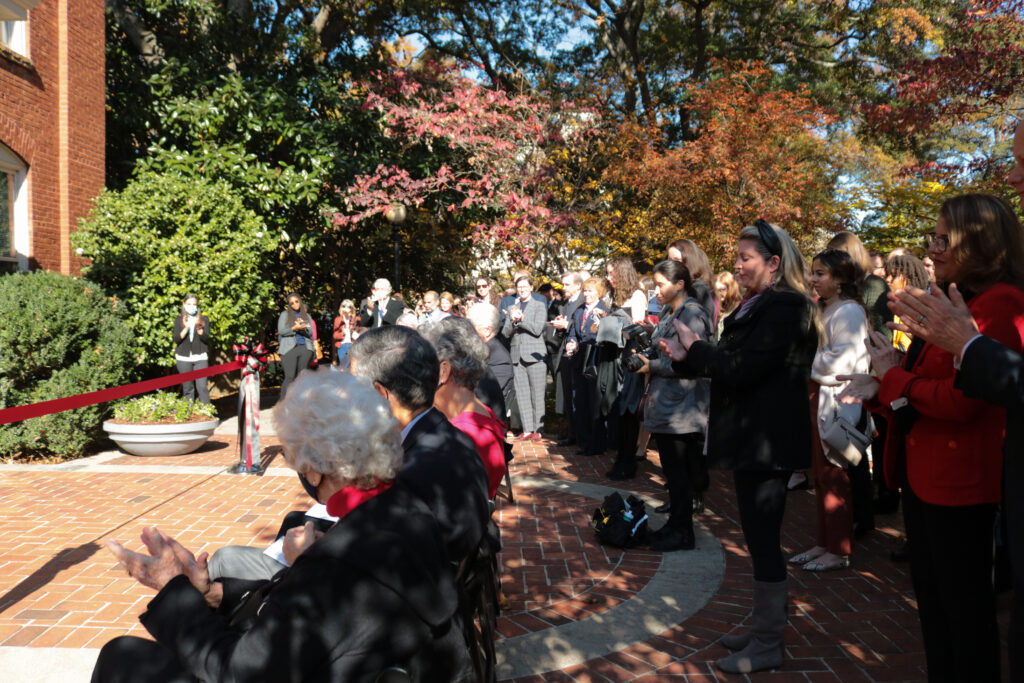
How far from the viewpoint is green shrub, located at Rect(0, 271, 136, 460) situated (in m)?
9.05

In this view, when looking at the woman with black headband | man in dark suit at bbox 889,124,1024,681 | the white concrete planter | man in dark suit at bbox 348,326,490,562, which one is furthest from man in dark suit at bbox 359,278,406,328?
man in dark suit at bbox 889,124,1024,681

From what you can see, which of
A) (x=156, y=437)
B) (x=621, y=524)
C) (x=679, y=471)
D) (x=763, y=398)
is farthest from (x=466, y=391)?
(x=156, y=437)

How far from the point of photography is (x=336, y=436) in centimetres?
238

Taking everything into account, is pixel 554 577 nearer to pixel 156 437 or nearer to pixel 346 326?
pixel 156 437

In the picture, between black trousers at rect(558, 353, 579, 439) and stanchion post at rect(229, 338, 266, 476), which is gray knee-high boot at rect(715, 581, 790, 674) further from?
black trousers at rect(558, 353, 579, 439)

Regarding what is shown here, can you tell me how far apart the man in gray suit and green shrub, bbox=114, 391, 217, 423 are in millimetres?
4164

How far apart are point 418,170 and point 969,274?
14.8 m

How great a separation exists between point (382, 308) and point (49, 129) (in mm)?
6195

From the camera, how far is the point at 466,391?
390 centimetres

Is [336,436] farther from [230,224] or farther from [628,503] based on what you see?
[230,224]

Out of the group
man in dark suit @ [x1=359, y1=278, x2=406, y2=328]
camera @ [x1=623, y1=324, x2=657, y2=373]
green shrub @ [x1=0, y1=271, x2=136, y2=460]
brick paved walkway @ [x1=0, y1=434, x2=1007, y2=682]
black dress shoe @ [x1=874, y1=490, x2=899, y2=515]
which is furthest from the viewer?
man in dark suit @ [x1=359, y1=278, x2=406, y2=328]

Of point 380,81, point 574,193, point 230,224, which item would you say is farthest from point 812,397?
point 380,81

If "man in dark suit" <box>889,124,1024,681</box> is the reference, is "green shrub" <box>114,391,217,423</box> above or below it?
below

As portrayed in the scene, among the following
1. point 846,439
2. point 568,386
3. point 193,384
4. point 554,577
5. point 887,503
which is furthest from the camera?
point 193,384
